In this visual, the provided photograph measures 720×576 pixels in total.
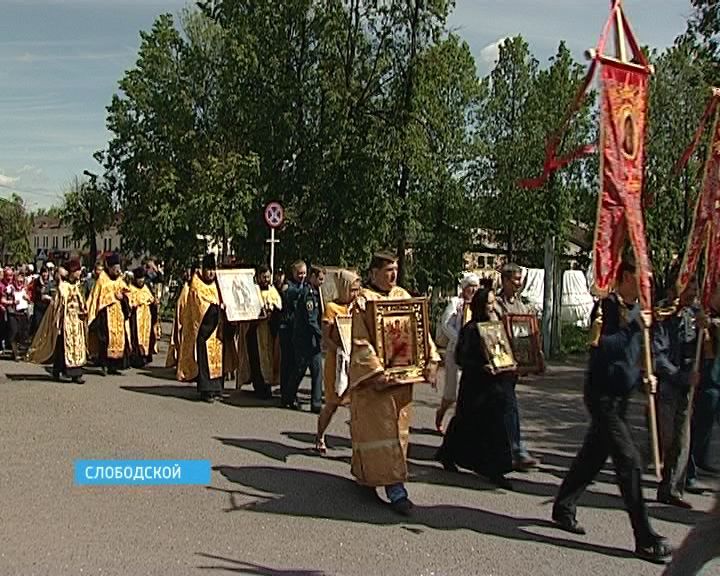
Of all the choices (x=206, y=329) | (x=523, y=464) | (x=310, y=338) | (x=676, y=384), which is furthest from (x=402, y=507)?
(x=206, y=329)

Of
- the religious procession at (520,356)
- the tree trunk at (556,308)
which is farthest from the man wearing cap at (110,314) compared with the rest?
the tree trunk at (556,308)

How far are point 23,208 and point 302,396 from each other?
316ft

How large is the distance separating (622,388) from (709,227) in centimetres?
188

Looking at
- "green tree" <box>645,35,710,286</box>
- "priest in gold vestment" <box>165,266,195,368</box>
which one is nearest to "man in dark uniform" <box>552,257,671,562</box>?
"priest in gold vestment" <box>165,266,195,368</box>

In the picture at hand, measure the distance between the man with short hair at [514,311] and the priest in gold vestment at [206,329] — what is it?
4.56m

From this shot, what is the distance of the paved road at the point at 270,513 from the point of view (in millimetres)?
5695

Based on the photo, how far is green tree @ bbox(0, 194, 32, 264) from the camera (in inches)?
3398

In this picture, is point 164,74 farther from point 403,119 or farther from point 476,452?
point 476,452

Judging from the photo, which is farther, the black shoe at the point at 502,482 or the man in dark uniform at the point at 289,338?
the man in dark uniform at the point at 289,338

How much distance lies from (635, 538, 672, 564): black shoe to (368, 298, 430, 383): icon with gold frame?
1.94 meters

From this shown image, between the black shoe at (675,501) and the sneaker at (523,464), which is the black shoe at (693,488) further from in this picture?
the sneaker at (523,464)

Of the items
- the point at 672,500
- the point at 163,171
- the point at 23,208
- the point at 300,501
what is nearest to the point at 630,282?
the point at 672,500

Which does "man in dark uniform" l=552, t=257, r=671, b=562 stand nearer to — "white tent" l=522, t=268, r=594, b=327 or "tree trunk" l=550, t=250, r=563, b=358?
"tree trunk" l=550, t=250, r=563, b=358

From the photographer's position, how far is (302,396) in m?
12.6
